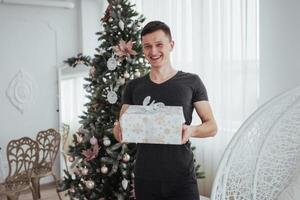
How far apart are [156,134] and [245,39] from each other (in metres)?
1.71

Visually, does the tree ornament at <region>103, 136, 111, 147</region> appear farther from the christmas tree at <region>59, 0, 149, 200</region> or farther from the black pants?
the black pants

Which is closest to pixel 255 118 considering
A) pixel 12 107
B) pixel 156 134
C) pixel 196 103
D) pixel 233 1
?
pixel 196 103

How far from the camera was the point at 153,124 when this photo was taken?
4.28ft

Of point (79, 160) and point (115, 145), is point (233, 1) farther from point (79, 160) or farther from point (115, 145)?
point (79, 160)

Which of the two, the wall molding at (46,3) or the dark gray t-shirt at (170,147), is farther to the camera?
the wall molding at (46,3)

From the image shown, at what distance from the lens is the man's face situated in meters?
1.38

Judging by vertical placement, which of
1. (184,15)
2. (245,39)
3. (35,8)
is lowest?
(245,39)

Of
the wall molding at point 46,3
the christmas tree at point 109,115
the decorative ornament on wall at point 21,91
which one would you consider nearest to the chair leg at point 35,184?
Answer: the christmas tree at point 109,115

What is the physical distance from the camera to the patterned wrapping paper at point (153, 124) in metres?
1.28

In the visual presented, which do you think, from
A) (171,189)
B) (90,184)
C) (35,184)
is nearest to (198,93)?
(171,189)

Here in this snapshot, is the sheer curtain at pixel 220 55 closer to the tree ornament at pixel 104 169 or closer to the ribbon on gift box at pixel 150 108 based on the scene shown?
the tree ornament at pixel 104 169

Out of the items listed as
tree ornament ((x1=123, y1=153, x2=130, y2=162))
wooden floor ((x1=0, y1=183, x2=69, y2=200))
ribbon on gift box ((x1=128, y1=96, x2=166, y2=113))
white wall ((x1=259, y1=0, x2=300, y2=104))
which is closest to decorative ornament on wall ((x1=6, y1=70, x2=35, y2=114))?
wooden floor ((x1=0, y1=183, x2=69, y2=200))

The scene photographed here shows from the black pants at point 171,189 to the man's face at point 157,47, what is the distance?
50cm

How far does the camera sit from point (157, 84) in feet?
4.63
